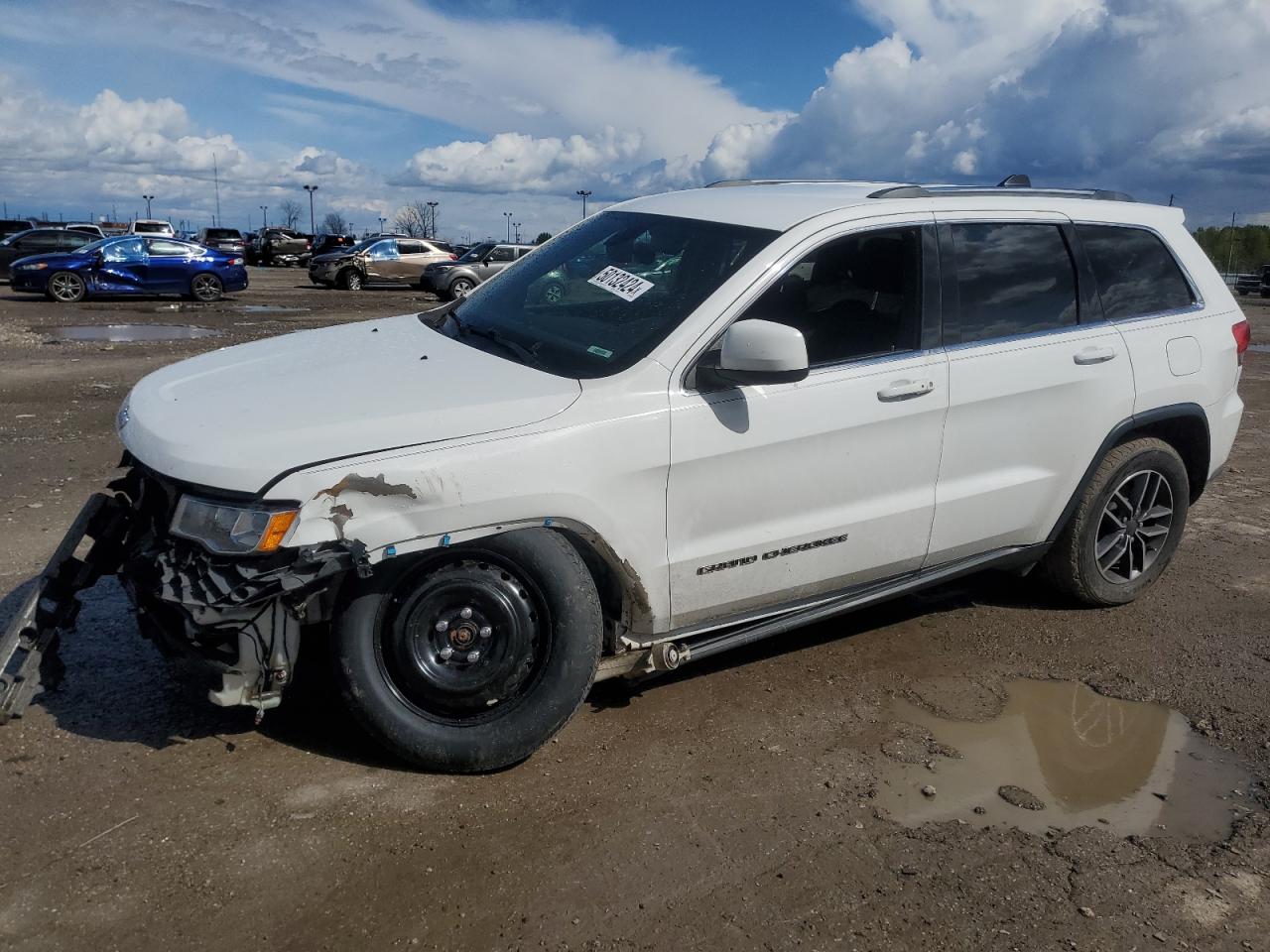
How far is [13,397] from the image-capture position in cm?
1026

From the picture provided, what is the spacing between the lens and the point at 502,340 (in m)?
4.02

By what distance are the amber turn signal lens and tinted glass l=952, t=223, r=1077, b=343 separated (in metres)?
2.72

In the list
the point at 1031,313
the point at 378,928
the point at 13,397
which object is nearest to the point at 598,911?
the point at 378,928

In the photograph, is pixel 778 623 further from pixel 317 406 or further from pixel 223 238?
pixel 223 238

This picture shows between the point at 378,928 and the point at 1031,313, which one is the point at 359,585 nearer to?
the point at 378,928

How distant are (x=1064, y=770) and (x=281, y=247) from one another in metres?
49.0

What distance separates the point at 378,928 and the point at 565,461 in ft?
4.72

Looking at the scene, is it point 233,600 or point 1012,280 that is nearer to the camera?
point 233,600

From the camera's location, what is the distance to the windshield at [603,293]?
12.3ft

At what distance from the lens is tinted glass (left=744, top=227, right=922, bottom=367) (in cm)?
396

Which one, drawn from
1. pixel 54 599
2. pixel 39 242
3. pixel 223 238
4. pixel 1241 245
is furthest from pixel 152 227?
pixel 1241 245

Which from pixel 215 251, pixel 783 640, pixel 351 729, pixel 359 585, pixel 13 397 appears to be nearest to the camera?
pixel 359 585

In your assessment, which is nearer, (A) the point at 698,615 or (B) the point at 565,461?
(B) the point at 565,461

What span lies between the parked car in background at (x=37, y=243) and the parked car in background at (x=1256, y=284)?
39.2 m
